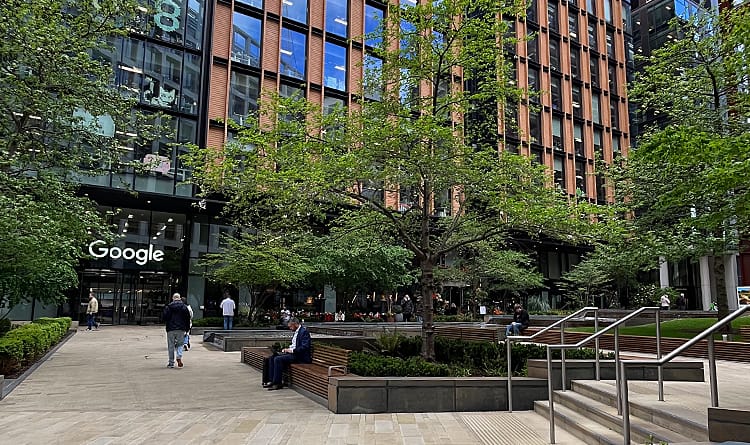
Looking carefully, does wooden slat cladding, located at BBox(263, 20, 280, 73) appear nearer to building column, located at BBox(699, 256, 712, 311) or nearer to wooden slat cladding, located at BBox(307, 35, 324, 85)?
wooden slat cladding, located at BBox(307, 35, 324, 85)

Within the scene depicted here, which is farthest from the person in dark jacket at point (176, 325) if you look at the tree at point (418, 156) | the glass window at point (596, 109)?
the glass window at point (596, 109)

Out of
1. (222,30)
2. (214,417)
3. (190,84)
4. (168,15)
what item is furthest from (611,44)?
(214,417)

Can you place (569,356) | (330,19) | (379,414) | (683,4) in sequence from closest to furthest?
(379,414), (569,356), (330,19), (683,4)

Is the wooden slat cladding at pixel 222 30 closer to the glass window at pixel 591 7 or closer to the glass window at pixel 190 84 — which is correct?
the glass window at pixel 190 84

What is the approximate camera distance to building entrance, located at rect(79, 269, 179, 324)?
30562 millimetres

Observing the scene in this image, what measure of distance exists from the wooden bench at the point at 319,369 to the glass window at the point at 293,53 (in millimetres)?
25539

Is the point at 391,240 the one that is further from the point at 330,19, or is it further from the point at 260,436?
the point at 330,19

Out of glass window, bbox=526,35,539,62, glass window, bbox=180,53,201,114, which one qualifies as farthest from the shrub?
glass window, bbox=526,35,539,62

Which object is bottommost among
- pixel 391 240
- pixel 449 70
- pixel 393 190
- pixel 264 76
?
pixel 391 240

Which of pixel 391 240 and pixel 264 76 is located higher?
pixel 264 76

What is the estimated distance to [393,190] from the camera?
13.1m

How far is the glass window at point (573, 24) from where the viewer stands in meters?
48.6

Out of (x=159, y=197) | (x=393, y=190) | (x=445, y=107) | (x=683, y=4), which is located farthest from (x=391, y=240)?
(x=683, y=4)

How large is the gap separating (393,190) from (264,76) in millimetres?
22655
